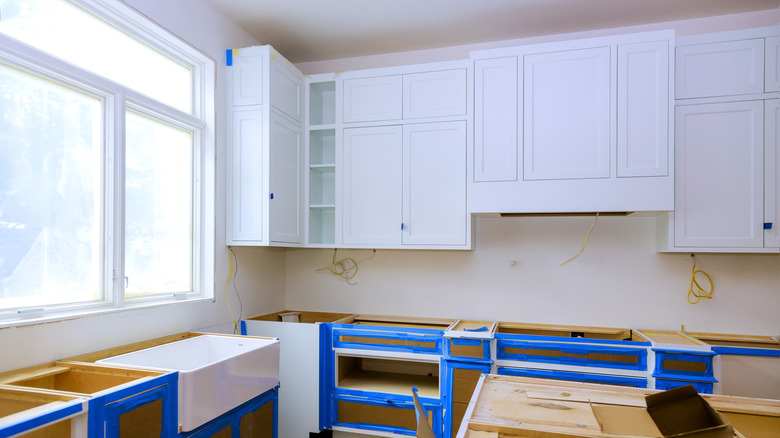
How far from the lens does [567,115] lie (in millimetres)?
2768

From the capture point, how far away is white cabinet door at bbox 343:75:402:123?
3.15 meters

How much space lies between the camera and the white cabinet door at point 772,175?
254 cm

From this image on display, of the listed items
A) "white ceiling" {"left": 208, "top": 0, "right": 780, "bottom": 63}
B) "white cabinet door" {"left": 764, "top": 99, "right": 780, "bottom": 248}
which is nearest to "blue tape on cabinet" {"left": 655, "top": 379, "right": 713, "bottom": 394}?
"white cabinet door" {"left": 764, "top": 99, "right": 780, "bottom": 248}

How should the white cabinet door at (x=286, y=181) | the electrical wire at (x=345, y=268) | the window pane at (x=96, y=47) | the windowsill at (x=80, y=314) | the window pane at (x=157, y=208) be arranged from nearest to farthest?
the windowsill at (x=80, y=314), the window pane at (x=96, y=47), the window pane at (x=157, y=208), the white cabinet door at (x=286, y=181), the electrical wire at (x=345, y=268)

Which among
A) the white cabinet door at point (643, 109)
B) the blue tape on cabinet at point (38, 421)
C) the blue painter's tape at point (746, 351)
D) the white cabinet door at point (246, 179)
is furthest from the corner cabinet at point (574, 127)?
the blue tape on cabinet at point (38, 421)

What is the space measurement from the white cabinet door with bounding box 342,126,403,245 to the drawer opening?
2.78ft

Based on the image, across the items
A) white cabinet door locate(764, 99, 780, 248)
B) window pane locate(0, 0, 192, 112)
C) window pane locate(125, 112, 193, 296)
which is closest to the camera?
window pane locate(0, 0, 192, 112)

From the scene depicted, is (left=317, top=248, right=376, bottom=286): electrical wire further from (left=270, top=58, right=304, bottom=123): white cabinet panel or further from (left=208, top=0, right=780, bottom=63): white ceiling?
(left=208, top=0, right=780, bottom=63): white ceiling

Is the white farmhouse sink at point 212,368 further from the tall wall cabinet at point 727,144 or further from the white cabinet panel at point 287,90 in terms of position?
the tall wall cabinet at point 727,144

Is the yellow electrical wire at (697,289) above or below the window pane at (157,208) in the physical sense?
below

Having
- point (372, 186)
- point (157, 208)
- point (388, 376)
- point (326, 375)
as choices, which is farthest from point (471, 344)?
point (157, 208)

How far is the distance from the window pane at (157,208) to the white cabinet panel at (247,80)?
0.39 meters

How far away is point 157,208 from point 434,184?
5.33ft

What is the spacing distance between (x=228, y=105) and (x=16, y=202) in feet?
4.44
